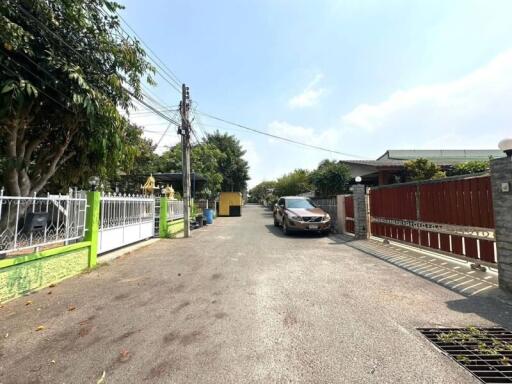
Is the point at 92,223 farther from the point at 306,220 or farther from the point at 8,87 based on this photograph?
the point at 306,220

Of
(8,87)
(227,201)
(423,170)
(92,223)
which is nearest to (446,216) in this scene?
(92,223)

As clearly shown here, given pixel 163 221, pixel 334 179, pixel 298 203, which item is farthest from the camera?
pixel 334 179

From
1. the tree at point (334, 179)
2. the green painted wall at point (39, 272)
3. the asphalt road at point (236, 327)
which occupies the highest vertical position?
the tree at point (334, 179)

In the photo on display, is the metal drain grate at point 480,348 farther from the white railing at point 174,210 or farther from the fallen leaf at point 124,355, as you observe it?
the white railing at point 174,210

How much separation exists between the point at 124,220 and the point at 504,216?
921cm

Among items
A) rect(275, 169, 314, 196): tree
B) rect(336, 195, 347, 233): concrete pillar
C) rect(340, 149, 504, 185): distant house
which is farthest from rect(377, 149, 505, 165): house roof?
rect(336, 195, 347, 233): concrete pillar

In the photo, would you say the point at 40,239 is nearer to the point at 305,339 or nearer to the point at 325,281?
the point at 305,339

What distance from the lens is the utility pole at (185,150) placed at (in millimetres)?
11422

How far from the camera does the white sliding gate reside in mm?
7164

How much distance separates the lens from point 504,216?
4117mm

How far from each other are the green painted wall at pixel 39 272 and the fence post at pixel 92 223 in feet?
0.66

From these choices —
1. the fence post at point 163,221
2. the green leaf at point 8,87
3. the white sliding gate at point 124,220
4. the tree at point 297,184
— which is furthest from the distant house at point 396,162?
the green leaf at point 8,87

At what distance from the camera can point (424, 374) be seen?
7.25ft

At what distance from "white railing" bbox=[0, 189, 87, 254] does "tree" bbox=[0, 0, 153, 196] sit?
4.61 feet
